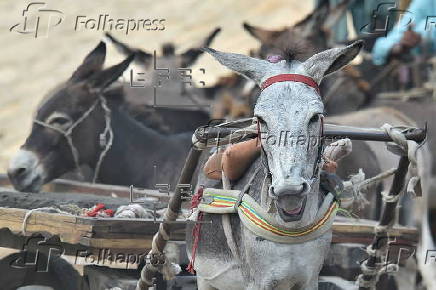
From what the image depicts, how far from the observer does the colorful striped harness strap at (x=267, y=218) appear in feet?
14.6

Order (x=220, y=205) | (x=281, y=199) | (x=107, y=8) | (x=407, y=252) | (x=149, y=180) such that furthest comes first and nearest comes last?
(x=107, y=8)
(x=149, y=180)
(x=407, y=252)
(x=220, y=205)
(x=281, y=199)

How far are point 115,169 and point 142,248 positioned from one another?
306cm

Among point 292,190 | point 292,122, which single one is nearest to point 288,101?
point 292,122

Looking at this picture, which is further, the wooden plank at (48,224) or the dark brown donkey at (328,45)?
the dark brown donkey at (328,45)

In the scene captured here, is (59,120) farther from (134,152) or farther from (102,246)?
(102,246)

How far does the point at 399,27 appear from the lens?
9.57 meters

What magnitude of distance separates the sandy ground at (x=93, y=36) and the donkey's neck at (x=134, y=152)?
1012 centimetres

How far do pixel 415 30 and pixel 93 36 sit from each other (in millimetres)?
15752

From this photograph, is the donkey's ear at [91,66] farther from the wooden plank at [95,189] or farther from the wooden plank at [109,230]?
the wooden plank at [109,230]

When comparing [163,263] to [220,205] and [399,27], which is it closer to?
[220,205]

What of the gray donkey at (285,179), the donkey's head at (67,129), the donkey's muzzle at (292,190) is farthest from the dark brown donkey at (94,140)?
the donkey's muzzle at (292,190)

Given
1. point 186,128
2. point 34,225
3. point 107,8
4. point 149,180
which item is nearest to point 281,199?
point 34,225

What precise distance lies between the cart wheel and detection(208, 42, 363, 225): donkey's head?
9.35 feet

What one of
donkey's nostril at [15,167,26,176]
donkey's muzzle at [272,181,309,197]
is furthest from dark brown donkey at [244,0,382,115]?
donkey's muzzle at [272,181,309,197]
